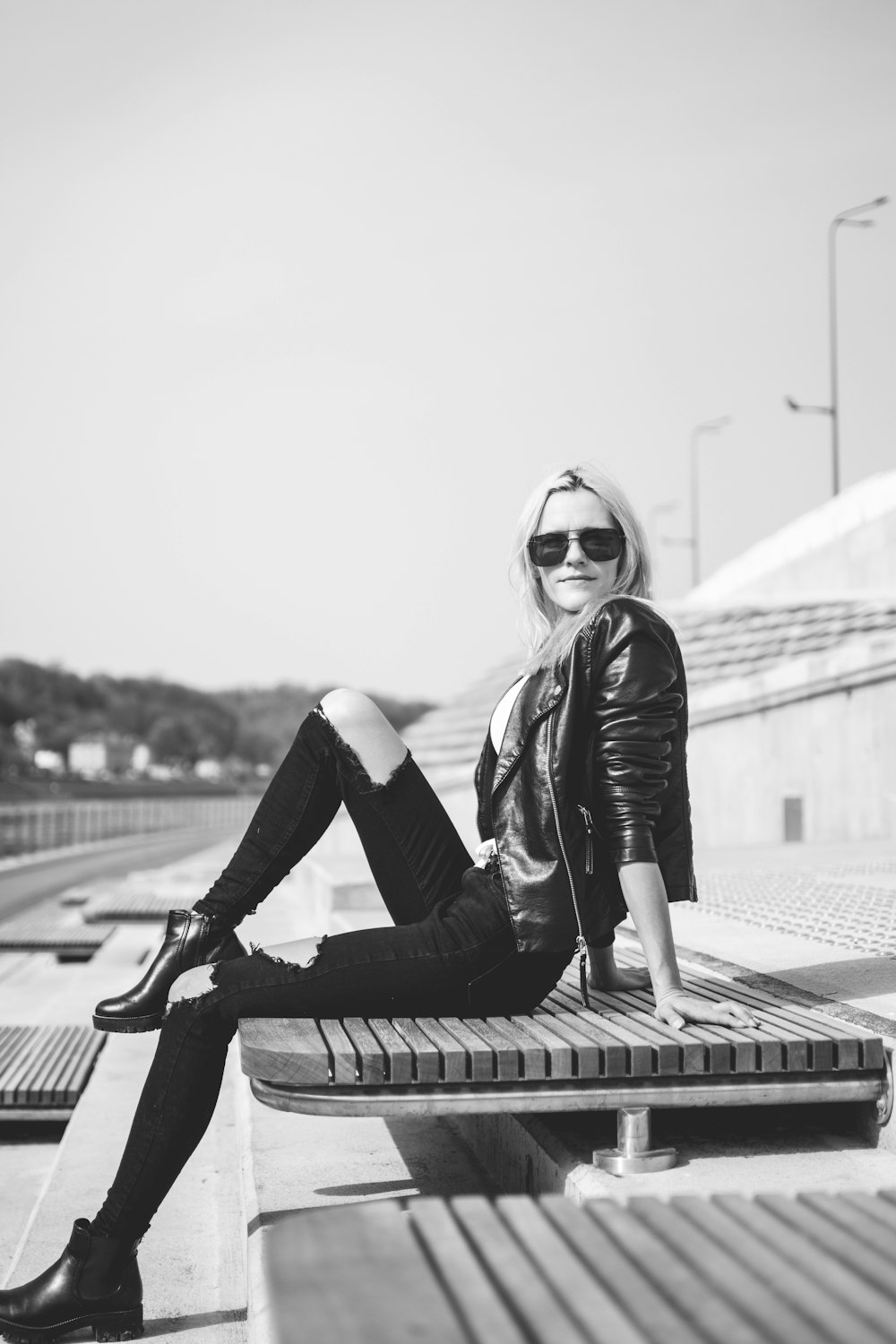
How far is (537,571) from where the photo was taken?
3.40m

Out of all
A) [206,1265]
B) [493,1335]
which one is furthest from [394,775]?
[493,1335]

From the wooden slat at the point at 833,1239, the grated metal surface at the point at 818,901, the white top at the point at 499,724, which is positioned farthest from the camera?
the grated metal surface at the point at 818,901

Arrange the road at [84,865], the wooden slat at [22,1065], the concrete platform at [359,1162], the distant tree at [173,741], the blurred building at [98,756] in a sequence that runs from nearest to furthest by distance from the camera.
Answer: the concrete platform at [359,1162] < the wooden slat at [22,1065] < the road at [84,865] < the blurred building at [98,756] < the distant tree at [173,741]

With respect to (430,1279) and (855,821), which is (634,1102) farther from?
(855,821)

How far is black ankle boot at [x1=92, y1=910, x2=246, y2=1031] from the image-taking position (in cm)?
304

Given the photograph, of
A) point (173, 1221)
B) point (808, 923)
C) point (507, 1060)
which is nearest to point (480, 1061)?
point (507, 1060)

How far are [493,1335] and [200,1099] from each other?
58.5 inches

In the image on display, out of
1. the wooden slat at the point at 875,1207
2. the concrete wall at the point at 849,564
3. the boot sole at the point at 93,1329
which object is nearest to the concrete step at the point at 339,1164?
the boot sole at the point at 93,1329

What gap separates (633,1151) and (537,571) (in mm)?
1385

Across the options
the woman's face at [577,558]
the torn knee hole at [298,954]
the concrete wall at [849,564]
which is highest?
the concrete wall at [849,564]

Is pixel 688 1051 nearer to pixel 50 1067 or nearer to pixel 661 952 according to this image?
pixel 661 952

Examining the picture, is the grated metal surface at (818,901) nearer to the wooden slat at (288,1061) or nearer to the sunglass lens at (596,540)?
the sunglass lens at (596,540)

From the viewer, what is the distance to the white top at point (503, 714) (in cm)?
314

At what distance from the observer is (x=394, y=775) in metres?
3.22
